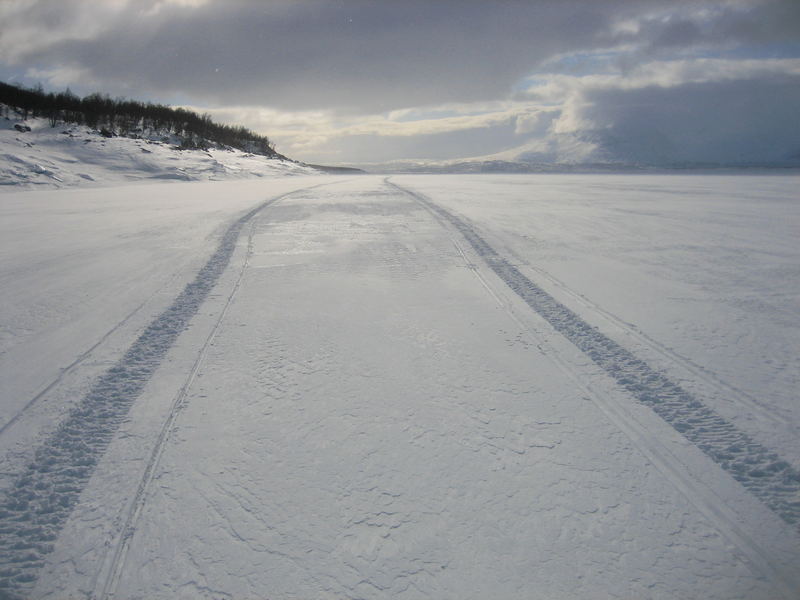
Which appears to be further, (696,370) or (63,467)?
(696,370)

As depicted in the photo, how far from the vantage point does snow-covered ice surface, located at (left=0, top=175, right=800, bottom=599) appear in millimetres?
1416

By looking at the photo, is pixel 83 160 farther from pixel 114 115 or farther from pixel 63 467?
pixel 63 467

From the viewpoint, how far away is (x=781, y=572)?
1.40 m

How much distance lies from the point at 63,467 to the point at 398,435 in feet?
4.70

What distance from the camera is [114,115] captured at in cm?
4181

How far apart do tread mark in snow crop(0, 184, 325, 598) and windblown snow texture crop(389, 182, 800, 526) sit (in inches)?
102

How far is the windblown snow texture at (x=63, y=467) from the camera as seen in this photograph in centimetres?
147

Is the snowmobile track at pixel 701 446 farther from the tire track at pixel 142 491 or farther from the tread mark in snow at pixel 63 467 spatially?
the tread mark in snow at pixel 63 467

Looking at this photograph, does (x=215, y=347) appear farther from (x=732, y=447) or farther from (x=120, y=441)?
(x=732, y=447)

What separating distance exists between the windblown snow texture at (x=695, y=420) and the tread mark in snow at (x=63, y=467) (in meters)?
2.60

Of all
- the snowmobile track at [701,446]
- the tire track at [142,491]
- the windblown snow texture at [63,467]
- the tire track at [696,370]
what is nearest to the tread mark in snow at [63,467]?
the windblown snow texture at [63,467]

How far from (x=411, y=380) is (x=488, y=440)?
661mm

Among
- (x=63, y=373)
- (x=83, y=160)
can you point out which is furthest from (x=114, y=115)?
(x=63, y=373)

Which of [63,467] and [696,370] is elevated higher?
[696,370]
